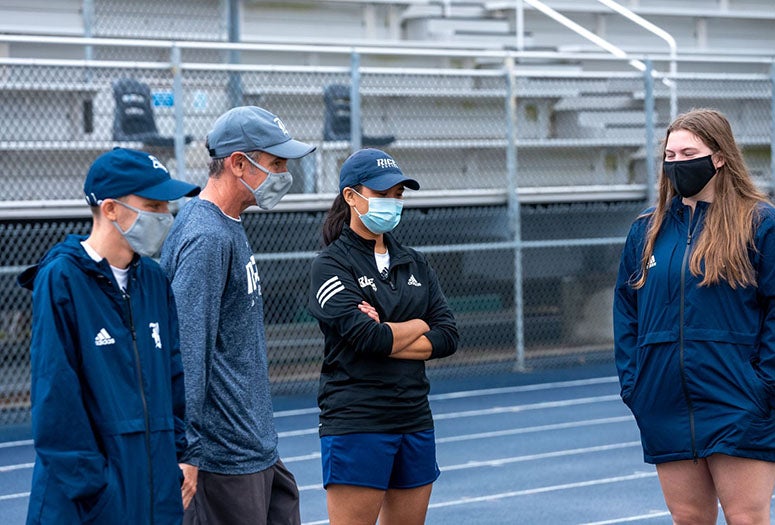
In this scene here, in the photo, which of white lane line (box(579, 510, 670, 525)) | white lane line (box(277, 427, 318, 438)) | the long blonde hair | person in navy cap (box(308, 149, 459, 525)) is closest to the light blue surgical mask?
person in navy cap (box(308, 149, 459, 525))

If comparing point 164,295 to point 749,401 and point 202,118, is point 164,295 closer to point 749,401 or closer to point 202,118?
point 749,401

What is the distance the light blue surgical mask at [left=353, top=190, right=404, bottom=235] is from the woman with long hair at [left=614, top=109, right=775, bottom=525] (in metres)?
0.91

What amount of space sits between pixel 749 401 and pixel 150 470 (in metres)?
2.02

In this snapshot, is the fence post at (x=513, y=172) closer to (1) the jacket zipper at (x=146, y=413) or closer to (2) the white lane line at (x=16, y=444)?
(2) the white lane line at (x=16, y=444)

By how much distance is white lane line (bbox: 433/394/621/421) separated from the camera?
1053cm

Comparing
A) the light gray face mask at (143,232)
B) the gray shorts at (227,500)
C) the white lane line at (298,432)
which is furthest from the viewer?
the white lane line at (298,432)

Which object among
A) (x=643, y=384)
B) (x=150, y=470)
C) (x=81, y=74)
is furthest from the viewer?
(x=81, y=74)

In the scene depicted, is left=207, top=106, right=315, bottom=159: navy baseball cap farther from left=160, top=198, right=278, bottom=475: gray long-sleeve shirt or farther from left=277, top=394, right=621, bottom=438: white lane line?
left=277, top=394, right=621, bottom=438: white lane line

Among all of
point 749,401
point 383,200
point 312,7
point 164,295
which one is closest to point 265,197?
point 383,200

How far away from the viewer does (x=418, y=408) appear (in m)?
4.34

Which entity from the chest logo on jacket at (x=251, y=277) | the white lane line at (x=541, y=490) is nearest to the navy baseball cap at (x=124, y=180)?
the chest logo on jacket at (x=251, y=277)

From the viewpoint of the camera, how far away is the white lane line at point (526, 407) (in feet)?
34.5

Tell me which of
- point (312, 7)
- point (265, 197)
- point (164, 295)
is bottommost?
point (164, 295)

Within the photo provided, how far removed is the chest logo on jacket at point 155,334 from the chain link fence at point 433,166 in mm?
6680
